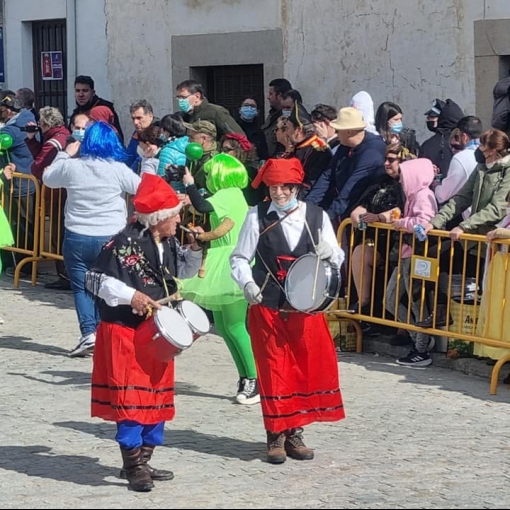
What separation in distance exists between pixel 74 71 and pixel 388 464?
10.8 m

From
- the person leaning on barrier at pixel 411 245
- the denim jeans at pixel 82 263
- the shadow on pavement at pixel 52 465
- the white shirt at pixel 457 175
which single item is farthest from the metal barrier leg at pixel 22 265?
the shadow on pavement at pixel 52 465

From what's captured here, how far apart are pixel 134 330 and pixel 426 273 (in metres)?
3.57

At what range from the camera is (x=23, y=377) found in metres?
10.1

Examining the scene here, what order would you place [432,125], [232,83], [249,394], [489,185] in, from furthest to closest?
[232,83]
[432,125]
[489,185]
[249,394]

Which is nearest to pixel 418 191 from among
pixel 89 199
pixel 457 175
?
pixel 457 175

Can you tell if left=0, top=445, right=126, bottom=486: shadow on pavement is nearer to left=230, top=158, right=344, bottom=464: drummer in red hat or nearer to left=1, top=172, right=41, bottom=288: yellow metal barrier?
left=230, top=158, right=344, bottom=464: drummer in red hat

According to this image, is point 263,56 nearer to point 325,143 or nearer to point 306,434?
point 325,143

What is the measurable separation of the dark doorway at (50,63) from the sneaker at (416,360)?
341 inches

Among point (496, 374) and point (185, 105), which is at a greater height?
point (185, 105)

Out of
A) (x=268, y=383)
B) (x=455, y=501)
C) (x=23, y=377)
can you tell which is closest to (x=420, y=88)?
(x=23, y=377)

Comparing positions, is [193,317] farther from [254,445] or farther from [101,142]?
[101,142]

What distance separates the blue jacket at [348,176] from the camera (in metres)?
10.7

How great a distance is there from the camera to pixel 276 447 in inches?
307

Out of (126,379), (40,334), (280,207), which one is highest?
(280,207)
